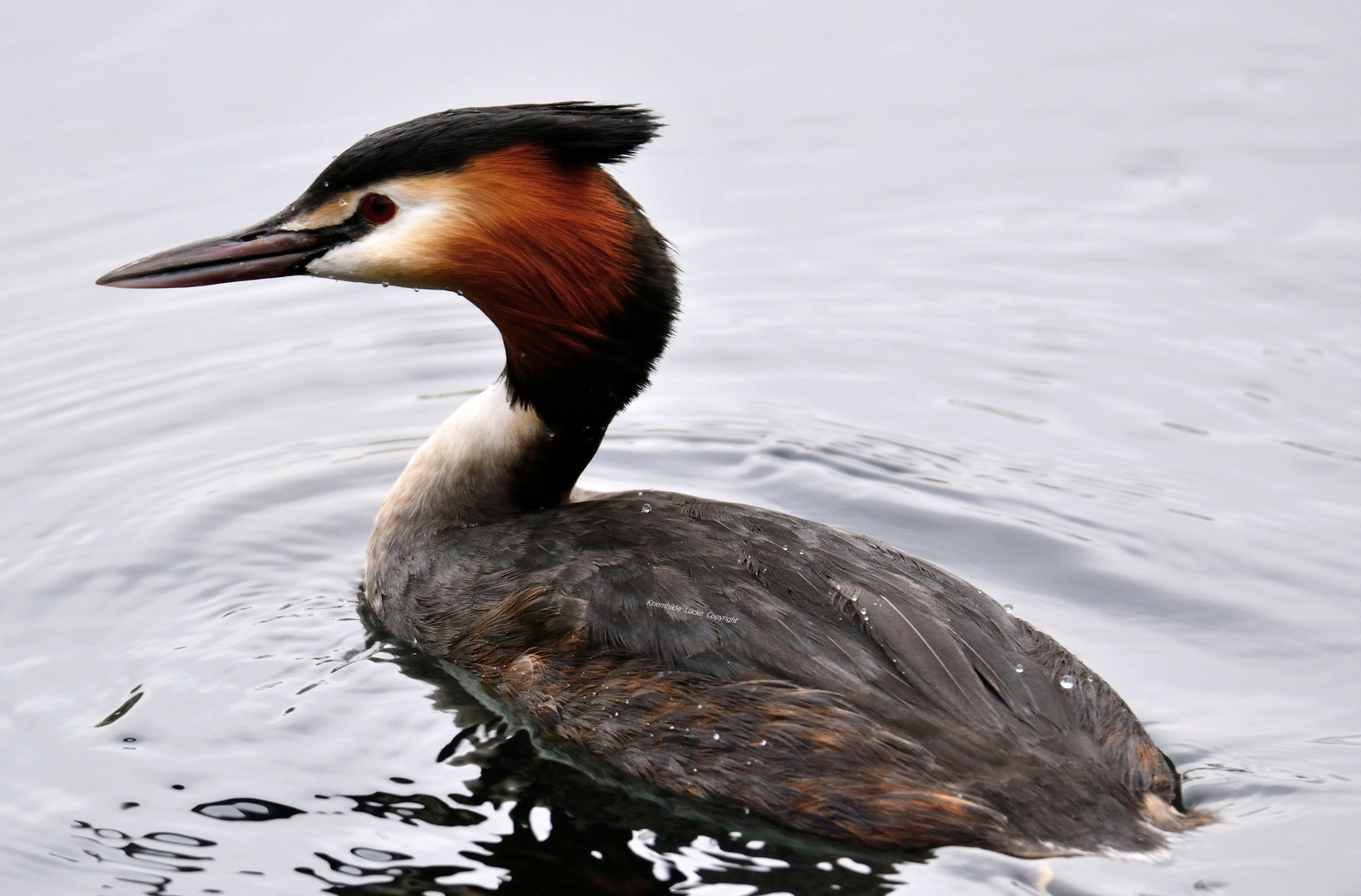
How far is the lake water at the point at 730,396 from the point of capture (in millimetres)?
5551

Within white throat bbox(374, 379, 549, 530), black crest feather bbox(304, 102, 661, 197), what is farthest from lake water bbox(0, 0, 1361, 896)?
black crest feather bbox(304, 102, 661, 197)

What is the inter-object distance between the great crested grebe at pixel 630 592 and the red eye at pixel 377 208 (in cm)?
1

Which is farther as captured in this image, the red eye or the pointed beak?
the pointed beak

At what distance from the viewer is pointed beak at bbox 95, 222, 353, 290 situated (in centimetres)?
638

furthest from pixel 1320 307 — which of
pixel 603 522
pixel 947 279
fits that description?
pixel 603 522

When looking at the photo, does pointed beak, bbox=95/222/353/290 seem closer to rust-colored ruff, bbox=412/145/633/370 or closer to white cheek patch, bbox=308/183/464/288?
white cheek patch, bbox=308/183/464/288

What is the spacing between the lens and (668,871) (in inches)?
208

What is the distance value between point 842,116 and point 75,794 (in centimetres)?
749

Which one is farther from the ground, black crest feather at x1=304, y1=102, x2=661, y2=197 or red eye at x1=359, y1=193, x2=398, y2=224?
black crest feather at x1=304, y1=102, x2=661, y2=197

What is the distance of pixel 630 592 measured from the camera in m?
5.78

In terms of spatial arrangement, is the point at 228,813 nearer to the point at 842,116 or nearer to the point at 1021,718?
the point at 1021,718

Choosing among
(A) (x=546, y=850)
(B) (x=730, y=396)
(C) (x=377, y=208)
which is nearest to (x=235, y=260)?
(C) (x=377, y=208)

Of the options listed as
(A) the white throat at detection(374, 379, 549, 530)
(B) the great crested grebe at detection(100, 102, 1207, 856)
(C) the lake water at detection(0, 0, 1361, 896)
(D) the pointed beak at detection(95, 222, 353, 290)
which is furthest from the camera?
(A) the white throat at detection(374, 379, 549, 530)

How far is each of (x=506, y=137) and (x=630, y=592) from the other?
1678 mm
